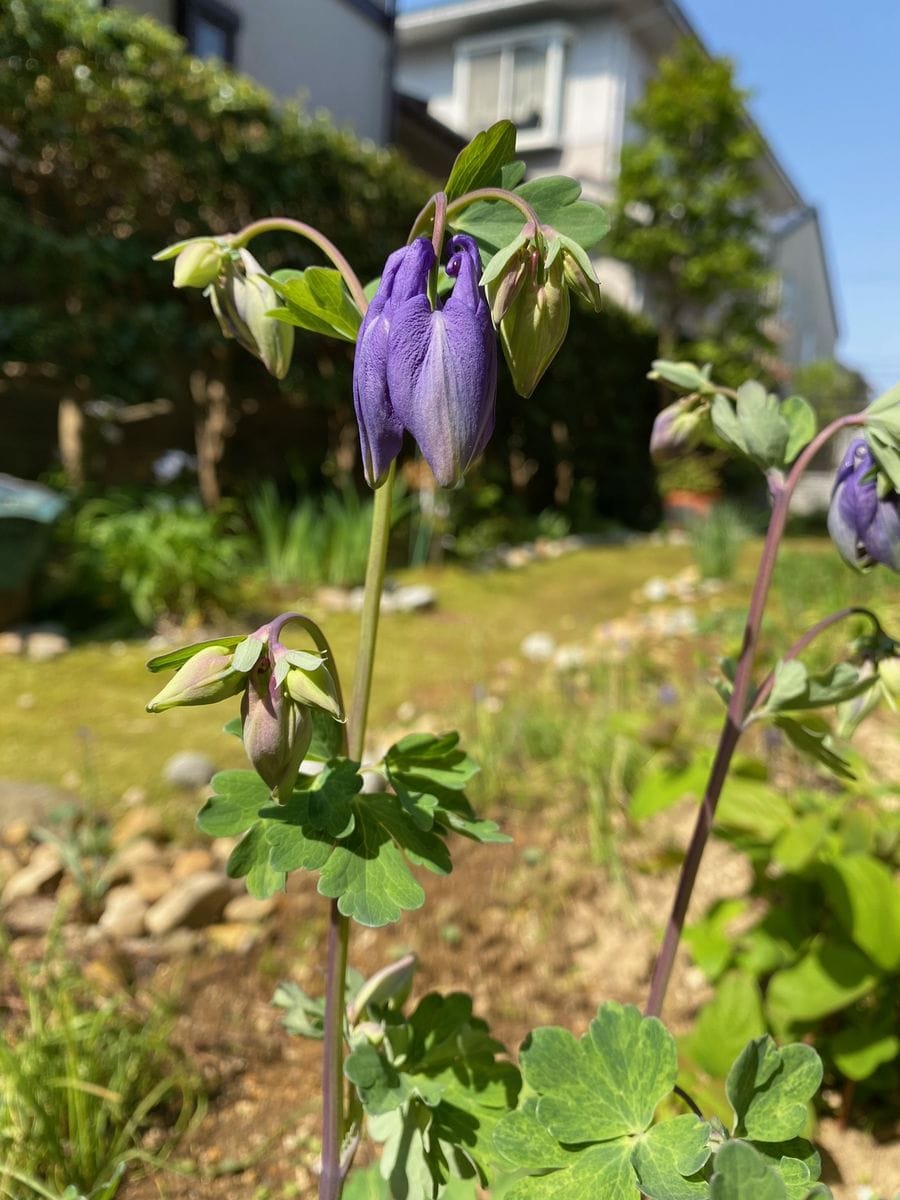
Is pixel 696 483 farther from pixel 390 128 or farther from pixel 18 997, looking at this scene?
pixel 18 997

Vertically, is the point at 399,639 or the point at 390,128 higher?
the point at 390,128

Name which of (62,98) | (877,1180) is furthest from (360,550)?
(877,1180)

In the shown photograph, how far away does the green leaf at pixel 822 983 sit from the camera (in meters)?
1.19

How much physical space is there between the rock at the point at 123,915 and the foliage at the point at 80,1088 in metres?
0.31

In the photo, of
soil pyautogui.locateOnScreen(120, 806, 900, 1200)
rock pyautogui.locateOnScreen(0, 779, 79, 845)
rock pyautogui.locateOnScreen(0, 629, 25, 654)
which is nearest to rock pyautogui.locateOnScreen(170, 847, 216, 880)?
soil pyautogui.locateOnScreen(120, 806, 900, 1200)

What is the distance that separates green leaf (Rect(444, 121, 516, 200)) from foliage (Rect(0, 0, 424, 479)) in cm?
445

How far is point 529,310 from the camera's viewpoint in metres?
0.64

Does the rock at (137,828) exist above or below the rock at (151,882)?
below

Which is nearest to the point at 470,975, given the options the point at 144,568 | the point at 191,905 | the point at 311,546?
the point at 191,905

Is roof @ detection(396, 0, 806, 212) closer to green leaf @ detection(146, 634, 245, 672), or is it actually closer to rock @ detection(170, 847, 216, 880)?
rock @ detection(170, 847, 216, 880)

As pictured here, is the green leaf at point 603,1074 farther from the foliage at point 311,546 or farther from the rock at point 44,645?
the foliage at point 311,546

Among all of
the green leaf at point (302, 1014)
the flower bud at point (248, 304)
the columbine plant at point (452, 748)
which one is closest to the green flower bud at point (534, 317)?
the columbine plant at point (452, 748)

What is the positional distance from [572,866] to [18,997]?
1311mm

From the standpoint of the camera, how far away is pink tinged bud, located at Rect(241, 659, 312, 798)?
63cm
